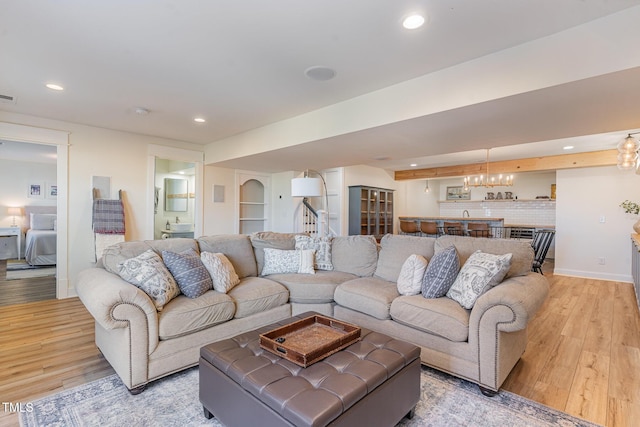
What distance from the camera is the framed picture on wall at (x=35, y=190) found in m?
7.25

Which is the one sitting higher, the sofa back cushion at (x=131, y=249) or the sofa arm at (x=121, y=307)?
the sofa back cushion at (x=131, y=249)

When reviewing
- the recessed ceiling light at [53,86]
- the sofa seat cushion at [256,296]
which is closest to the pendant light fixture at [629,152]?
the sofa seat cushion at [256,296]

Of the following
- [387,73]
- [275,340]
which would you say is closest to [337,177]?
[387,73]

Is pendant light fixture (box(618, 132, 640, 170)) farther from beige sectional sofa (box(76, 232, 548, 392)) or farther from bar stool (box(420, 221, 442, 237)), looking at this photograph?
bar stool (box(420, 221, 442, 237))

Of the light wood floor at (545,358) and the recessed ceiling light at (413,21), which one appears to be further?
the light wood floor at (545,358)

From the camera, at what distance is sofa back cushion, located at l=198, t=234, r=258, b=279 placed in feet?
10.3

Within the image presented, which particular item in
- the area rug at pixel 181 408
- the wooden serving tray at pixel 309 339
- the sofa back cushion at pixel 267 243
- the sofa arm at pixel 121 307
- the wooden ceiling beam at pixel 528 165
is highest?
the wooden ceiling beam at pixel 528 165

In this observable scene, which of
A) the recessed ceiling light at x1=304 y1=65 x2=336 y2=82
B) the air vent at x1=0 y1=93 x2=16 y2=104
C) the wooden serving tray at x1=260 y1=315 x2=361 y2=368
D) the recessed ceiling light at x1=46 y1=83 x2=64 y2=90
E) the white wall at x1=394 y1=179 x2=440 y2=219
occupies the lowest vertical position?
the wooden serving tray at x1=260 y1=315 x2=361 y2=368

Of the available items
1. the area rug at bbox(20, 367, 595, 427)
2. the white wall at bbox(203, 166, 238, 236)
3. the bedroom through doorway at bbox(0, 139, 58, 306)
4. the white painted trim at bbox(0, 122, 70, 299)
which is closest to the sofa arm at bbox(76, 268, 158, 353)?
the area rug at bbox(20, 367, 595, 427)

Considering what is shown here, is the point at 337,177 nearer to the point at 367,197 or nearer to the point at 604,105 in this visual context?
the point at 367,197

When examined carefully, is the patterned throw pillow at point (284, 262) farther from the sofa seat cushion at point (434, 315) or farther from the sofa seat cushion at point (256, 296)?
the sofa seat cushion at point (434, 315)

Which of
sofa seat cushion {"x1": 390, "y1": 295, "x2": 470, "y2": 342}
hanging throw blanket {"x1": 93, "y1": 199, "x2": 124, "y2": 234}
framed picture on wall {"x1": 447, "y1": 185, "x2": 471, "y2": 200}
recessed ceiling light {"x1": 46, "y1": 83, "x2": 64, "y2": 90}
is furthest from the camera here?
framed picture on wall {"x1": 447, "y1": 185, "x2": 471, "y2": 200}

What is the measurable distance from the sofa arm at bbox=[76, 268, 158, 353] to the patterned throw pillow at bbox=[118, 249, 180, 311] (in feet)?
0.30

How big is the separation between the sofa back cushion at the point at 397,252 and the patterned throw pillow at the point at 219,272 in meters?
1.52
